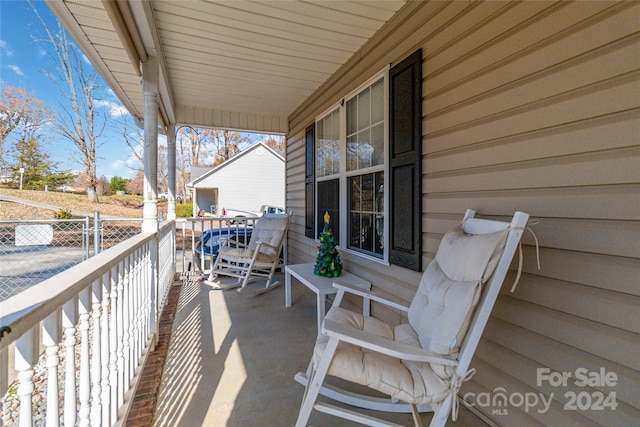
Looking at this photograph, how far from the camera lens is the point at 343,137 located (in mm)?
3389

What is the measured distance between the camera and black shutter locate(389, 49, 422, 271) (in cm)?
220

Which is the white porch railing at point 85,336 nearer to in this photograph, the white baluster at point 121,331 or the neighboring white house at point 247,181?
the white baluster at point 121,331

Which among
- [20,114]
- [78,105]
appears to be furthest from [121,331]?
[78,105]

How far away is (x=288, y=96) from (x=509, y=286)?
146 inches

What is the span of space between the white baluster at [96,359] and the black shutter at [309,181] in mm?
3054

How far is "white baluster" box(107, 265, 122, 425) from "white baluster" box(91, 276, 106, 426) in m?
0.16

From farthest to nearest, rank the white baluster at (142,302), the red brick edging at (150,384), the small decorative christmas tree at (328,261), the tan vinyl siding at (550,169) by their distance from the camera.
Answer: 1. the small decorative christmas tree at (328,261)
2. the white baluster at (142,302)
3. the red brick edging at (150,384)
4. the tan vinyl siding at (550,169)

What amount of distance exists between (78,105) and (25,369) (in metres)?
15.6

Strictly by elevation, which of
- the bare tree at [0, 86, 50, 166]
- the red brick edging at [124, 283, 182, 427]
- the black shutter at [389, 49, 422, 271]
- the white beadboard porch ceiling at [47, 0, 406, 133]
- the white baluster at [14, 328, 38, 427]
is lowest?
the red brick edging at [124, 283, 182, 427]

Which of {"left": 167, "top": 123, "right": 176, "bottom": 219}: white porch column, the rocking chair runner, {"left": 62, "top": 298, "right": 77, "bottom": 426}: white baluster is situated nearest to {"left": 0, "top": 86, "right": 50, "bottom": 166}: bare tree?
{"left": 167, "top": 123, "right": 176, "bottom": 219}: white porch column

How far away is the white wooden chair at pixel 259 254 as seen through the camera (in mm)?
4207

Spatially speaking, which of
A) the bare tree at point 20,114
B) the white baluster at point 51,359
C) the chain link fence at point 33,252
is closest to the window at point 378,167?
the white baluster at point 51,359

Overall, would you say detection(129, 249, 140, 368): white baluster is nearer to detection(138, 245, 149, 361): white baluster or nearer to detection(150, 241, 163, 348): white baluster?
detection(138, 245, 149, 361): white baluster

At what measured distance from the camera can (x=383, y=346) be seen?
1270 millimetres
